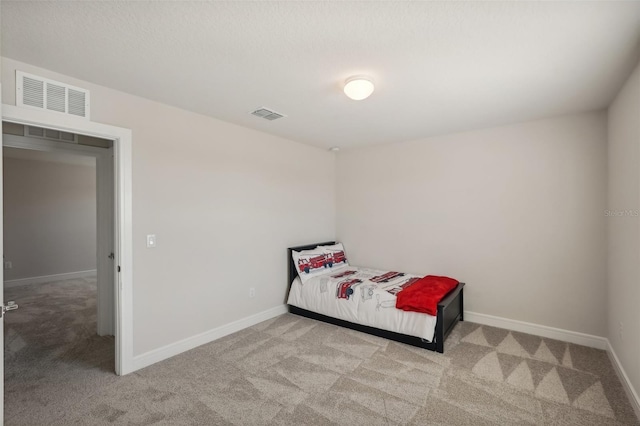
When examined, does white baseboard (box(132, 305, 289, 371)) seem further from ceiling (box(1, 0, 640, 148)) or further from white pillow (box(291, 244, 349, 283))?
ceiling (box(1, 0, 640, 148))

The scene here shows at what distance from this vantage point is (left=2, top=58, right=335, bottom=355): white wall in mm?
2783

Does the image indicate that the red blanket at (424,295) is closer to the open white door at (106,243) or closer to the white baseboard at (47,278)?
the open white door at (106,243)

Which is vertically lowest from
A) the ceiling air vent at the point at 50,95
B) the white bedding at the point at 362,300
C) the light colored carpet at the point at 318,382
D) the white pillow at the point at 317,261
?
the light colored carpet at the point at 318,382

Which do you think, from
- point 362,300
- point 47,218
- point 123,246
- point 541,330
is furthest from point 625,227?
point 47,218

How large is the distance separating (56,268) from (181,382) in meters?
5.71

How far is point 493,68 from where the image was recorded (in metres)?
2.22

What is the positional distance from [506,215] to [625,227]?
4.03ft

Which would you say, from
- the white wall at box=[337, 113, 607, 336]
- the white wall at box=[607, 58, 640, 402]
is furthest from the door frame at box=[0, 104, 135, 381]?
the white wall at box=[607, 58, 640, 402]

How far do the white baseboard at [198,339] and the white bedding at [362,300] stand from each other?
40 cm

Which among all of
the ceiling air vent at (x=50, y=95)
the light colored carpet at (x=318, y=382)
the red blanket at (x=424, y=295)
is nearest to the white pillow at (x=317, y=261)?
the light colored carpet at (x=318, y=382)

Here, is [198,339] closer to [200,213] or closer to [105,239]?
[200,213]

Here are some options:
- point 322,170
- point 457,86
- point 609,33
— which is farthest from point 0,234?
point 322,170

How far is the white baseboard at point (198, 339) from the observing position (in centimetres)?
280

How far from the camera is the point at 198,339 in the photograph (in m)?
3.22
